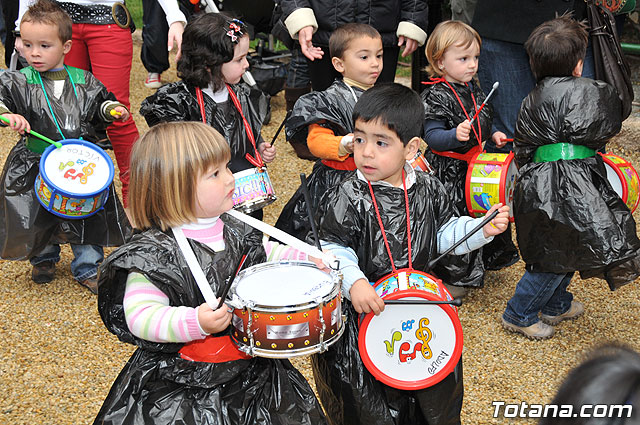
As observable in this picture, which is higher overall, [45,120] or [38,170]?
[45,120]

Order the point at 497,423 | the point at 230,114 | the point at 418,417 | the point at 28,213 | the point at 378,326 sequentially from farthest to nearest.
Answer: the point at 28,213 < the point at 230,114 < the point at 497,423 < the point at 418,417 < the point at 378,326

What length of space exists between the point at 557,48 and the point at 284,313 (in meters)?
2.00

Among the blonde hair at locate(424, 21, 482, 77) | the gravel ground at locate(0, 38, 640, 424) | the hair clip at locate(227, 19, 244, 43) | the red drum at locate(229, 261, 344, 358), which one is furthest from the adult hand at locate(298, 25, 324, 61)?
the red drum at locate(229, 261, 344, 358)

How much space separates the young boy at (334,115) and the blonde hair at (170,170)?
1.20 meters

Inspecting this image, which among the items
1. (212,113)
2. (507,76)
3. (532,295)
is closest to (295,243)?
(212,113)

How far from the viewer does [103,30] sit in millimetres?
4102

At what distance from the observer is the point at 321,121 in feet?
10.8

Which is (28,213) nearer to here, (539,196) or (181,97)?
(181,97)

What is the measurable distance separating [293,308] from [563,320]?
221cm

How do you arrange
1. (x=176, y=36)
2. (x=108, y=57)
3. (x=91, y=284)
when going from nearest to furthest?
(x=176, y=36) → (x=91, y=284) → (x=108, y=57)

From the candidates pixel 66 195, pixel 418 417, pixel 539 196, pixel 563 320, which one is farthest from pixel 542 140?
pixel 66 195

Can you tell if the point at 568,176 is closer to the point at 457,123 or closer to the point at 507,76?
the point at 457,123

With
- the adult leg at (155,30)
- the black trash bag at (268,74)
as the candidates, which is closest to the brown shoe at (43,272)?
the black trash bag at (268,74)

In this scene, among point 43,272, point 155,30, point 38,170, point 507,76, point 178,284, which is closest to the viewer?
point 178,284
